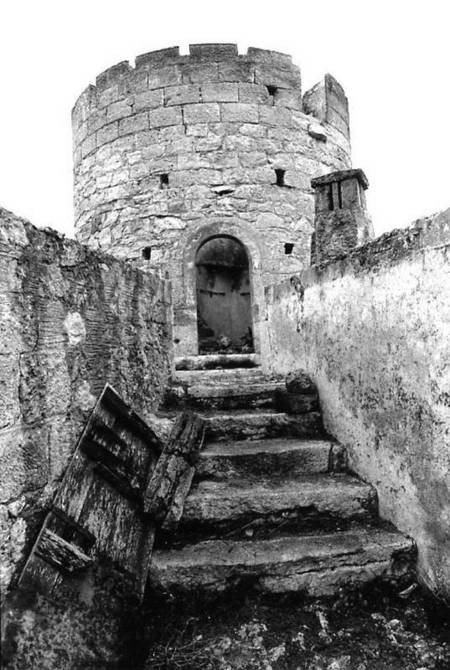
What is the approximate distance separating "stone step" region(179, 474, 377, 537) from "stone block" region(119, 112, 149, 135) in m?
6.06

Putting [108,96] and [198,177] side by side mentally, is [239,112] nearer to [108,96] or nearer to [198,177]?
[198,177]

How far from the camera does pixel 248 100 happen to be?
7090 mm

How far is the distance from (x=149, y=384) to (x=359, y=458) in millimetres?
1340

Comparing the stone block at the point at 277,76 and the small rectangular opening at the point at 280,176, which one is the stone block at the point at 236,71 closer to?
the stone block at the point at 277,76

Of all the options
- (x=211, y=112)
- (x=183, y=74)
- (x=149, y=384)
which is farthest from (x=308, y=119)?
(x=149, y=384)

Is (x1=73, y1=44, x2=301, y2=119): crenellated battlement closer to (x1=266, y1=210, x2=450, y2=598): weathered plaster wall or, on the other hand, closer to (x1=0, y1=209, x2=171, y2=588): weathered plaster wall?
(x1=266, y1=210, x2=450, y2=598): weathered plaster wall

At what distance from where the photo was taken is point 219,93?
704 cm

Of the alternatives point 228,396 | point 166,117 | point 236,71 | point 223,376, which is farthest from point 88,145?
point 228,396

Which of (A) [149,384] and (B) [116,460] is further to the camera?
(A) [149,384]

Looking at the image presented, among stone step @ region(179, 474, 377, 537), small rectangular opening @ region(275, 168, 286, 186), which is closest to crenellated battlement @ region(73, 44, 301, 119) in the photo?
small rectangular opening @ region(275, 168, 286, 186)

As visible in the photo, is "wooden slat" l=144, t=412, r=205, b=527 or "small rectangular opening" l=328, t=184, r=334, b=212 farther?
"small rectangular opening" l=328, t=184, r=334, b=212

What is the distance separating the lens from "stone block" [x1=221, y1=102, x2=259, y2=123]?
700 centimetres

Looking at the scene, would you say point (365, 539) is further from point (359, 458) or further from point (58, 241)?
point (58, 241)

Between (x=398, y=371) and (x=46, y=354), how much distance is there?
163cm
